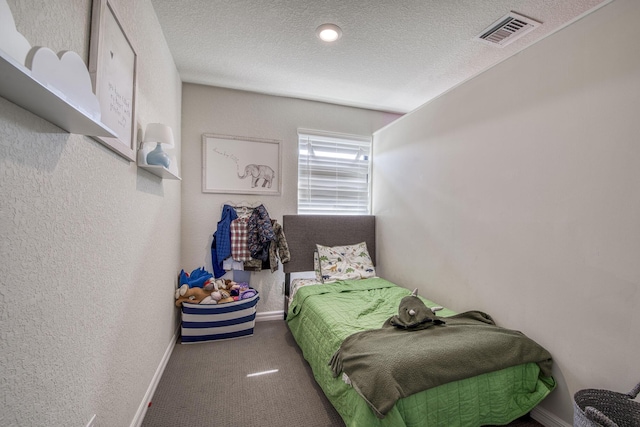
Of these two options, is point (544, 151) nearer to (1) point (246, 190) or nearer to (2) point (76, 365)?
(2) point (76, 365)

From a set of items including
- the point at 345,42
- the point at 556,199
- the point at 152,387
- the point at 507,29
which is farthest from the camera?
the point at 345,42

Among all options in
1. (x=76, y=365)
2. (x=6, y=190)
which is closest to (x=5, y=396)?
(x=76, y=365)

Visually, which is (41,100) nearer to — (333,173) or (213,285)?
(213,285)

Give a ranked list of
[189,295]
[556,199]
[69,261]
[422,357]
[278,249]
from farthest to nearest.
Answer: [278,249], [189,295], [556,199], [422,357], [69,261]

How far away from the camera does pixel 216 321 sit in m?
2.62

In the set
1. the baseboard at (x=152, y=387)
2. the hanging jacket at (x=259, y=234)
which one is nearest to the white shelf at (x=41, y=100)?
the baseboard at (x=152, y=387)

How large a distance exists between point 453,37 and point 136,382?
3171 millimetres

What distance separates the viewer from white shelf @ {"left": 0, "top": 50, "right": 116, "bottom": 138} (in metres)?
0.53

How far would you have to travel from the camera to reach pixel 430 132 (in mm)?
2543

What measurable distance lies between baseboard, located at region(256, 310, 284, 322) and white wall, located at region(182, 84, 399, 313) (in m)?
0.04

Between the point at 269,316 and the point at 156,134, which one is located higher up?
the point at 156,134

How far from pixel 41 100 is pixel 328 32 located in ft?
6.34

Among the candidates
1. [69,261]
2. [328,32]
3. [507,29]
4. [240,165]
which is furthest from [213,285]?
[507,29]

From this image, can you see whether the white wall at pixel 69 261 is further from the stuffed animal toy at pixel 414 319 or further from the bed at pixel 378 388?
the stuffed animal toy at pixel 414 319
